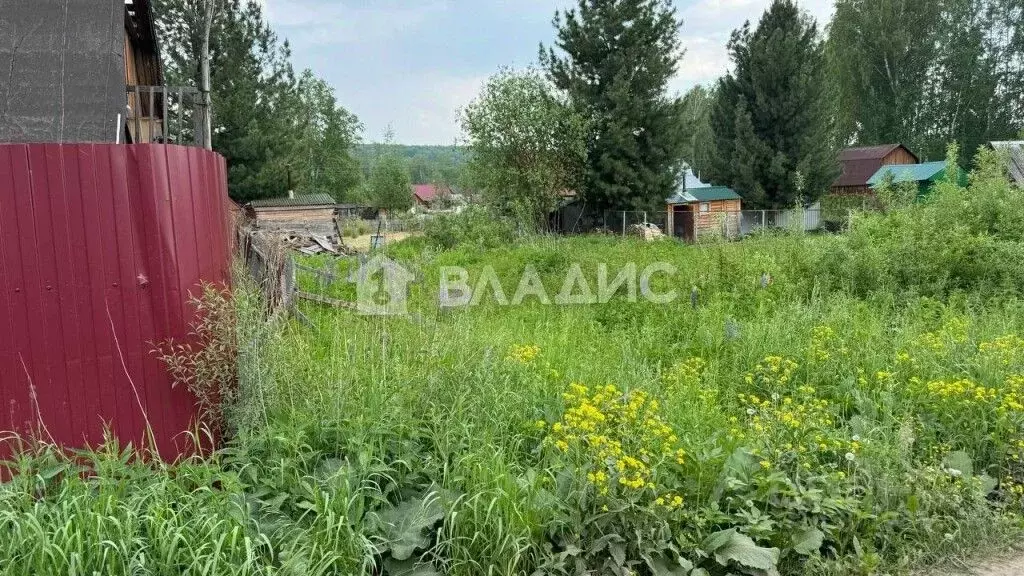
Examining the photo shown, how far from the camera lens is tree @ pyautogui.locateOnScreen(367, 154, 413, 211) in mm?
48219

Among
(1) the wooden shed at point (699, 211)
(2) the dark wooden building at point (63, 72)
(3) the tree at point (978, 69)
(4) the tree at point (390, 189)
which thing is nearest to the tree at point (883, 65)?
(3) the tree at point (978, 69)

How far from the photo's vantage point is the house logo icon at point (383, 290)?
4.94 m

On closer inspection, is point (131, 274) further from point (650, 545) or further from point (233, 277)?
point (650, 545)

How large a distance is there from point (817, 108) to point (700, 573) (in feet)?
95.8

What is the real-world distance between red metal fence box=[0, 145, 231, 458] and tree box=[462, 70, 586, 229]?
19.7 meters

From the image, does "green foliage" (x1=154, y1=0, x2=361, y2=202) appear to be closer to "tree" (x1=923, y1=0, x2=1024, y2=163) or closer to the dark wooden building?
the dark wooden building

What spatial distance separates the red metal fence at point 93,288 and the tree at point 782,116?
27594 millimetres

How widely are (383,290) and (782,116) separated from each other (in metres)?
26.0

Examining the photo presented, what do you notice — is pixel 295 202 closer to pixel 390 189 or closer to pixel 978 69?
pixel 390 189

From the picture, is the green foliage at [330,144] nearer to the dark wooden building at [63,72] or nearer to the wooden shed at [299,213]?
the wooden shed at [299,213]

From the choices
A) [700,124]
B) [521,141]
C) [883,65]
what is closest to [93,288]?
[521,141]

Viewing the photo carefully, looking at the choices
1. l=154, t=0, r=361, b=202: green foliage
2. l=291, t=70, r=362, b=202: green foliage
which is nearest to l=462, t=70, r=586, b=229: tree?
l=154, t=0, r=361, b=202: green foliage

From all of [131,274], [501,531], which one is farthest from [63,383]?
[501,531]

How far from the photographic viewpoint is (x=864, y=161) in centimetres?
3519
